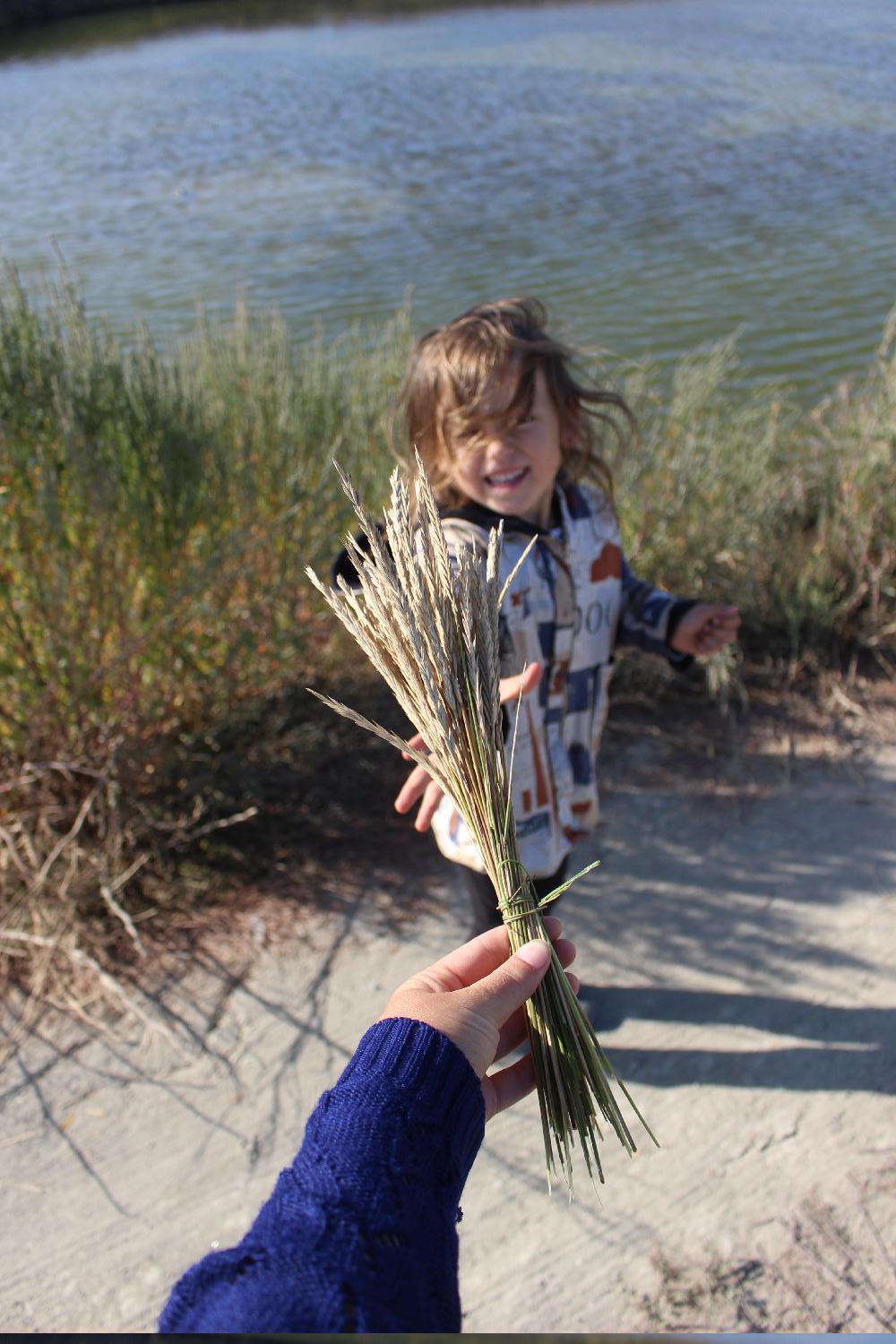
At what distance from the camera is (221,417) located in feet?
11.9

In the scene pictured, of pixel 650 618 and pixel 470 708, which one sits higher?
pixel 470 708

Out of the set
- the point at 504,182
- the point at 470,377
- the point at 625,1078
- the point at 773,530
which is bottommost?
the point at 625,1078

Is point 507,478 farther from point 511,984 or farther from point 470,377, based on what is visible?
point 511,984

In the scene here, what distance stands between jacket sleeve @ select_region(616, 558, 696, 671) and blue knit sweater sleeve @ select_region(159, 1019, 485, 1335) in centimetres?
127

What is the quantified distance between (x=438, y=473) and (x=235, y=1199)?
5.07 ft

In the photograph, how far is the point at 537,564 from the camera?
7.16ft

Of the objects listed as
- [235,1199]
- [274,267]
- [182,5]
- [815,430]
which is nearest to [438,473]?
[235,1199]

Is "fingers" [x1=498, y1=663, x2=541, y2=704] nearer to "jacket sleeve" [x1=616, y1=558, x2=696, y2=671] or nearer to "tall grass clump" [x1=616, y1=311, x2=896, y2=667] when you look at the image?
"jacket sleeve" [x1=616, y1=558, x2=696, y2=671]

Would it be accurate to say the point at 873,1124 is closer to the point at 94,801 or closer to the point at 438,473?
the point at 438,473

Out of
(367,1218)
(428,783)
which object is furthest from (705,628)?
(367,1218)

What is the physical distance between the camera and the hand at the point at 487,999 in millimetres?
1273

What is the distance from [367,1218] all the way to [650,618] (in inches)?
60.0

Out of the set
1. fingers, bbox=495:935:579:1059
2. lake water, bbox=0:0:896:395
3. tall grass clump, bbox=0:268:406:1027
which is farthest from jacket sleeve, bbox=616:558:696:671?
lake water, bbox=0:0:896:395

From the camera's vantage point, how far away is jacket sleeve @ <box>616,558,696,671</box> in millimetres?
2316
